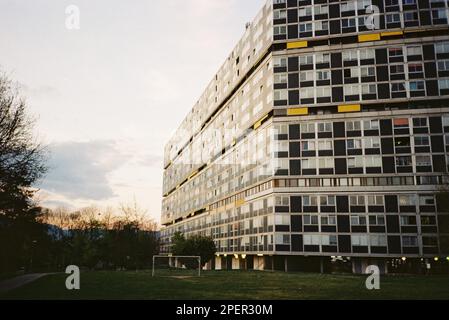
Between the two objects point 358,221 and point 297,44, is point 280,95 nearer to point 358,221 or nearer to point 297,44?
→ point 297,44

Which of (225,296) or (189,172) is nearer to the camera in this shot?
(225,296)

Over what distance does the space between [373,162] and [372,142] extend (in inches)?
125

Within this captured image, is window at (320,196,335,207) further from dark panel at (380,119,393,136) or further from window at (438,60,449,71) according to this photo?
window at (438,60,449,71)

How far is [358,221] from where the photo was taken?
6366cm

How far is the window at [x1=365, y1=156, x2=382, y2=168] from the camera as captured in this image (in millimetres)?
64250

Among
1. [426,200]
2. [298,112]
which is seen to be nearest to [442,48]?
[426,200]

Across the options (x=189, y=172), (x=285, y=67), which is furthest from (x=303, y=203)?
(x=189, y=172)

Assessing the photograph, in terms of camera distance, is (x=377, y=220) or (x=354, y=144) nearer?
(x=377, y=220)

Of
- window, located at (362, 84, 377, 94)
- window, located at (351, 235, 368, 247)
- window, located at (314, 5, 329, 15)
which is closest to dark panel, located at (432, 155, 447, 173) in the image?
window, located at (362, 84, 377, 94)

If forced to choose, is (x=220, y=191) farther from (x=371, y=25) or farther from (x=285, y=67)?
(x=371, y=25)

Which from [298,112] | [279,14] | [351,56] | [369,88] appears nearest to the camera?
[369,88]
